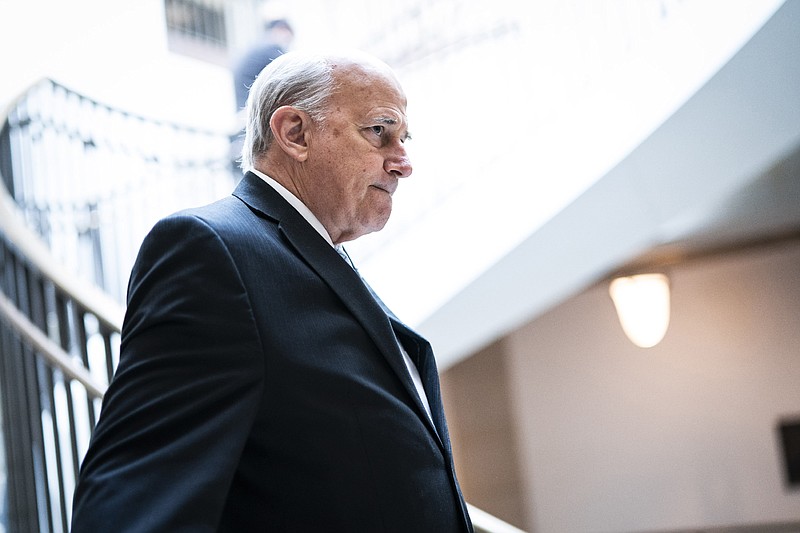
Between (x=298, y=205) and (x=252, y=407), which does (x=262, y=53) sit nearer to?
(x=298, y=205)

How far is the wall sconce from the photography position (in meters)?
4.77

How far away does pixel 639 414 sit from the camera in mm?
5758

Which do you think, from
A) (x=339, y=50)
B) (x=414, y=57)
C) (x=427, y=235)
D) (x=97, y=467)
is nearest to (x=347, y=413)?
(x=97, y=467)

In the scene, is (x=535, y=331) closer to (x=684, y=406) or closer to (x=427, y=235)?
(x=684, y=406)

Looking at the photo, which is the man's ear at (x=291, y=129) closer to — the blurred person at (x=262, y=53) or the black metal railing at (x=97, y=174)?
the black metal railing at (x=97, y=174)

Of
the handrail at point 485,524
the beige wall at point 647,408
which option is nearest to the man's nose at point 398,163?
the handrail at point 485,524

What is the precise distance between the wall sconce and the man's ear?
3.56 metres

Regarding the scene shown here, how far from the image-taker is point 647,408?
18.8 ft

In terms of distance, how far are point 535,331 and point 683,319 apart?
0.94 meters

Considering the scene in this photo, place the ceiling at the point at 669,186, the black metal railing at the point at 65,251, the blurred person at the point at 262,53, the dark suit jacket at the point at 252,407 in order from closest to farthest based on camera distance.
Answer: the dark suit jacket at the point at 252,407 → the black metal railing at the point at 65,251 → the ceiling at the point at 669,186 → the blurred person at the point at 262,53

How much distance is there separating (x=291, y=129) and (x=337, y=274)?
27 centimetres

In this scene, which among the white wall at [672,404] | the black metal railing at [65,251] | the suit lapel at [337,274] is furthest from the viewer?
the white wall at [672,404]

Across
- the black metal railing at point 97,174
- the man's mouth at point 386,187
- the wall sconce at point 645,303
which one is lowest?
the man's mouth at point 386,187

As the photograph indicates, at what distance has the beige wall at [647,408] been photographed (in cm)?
542
